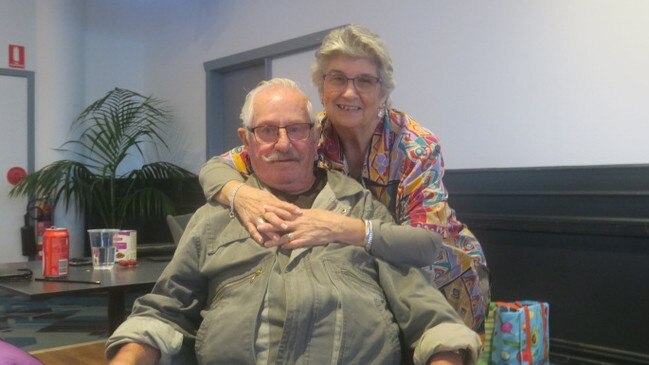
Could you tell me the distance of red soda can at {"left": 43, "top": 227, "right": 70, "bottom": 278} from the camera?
2246mm

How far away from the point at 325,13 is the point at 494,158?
174cm

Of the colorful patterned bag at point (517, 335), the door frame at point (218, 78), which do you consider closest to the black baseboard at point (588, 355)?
the colorful patterned bag at point (517, 335)

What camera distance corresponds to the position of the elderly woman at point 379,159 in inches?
68.7

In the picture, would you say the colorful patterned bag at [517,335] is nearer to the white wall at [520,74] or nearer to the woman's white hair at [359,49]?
the woman's white hair at [359,49]

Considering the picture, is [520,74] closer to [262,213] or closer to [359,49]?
[359,49]

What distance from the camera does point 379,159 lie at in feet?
6.09

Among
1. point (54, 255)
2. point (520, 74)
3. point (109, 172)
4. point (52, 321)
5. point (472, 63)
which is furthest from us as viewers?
point (109, 172)

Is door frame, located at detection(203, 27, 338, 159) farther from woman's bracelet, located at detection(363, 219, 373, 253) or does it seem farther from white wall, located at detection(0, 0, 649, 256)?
woman's bracelet, located at detection(363, 219, 373, 253)

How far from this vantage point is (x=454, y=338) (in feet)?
4.58

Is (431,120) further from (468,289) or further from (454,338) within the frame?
(454,338)

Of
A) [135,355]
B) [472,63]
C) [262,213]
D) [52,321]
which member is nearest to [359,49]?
[262,213]

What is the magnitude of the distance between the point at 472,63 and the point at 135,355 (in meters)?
2.76

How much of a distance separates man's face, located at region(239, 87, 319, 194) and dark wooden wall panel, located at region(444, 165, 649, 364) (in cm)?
190

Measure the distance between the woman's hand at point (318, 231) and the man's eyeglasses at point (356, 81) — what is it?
0.42 metres
